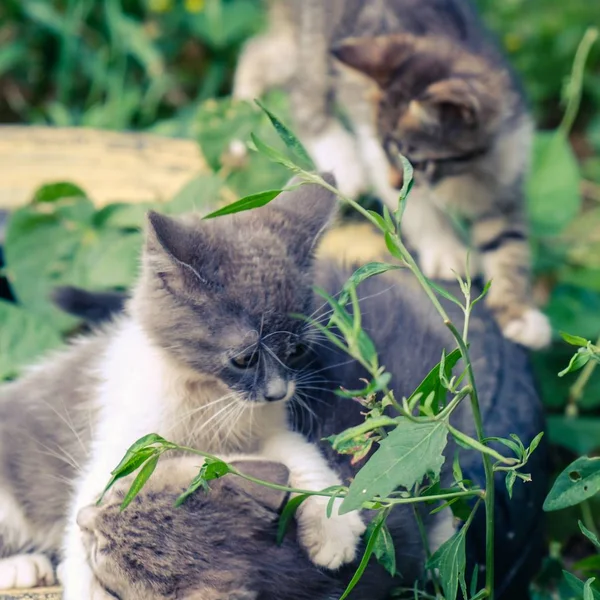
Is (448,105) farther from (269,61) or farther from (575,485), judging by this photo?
(269,61)

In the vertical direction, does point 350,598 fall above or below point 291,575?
below

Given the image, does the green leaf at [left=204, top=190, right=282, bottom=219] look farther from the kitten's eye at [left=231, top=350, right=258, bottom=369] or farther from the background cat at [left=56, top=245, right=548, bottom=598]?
the background cat at [left=56, top=245, right=548, bottom=598]

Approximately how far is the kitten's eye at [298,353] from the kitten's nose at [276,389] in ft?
0.22

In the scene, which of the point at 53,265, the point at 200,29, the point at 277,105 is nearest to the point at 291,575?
the point at 53,265

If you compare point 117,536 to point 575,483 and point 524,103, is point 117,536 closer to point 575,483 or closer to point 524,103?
point 575,483

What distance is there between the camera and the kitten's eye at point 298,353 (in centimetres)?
185

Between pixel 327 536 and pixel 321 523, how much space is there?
1.1 inches

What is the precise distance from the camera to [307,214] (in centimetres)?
188

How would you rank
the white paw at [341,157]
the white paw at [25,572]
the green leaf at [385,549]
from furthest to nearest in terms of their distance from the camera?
the white paw at [341,157] → the white paw at [25,572] → the green leaf at [385,549]

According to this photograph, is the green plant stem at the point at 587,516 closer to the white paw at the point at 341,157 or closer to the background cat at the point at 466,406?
the background cat at the point at 466,406

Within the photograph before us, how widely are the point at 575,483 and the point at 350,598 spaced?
53 centimetres

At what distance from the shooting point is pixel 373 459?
1.39 meters

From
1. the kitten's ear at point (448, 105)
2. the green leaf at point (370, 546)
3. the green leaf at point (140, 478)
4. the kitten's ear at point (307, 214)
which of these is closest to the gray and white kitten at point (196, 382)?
the kitten's ear at point (307, 214)

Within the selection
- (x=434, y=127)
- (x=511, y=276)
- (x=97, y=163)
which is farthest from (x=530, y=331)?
(x=97, y=163)
